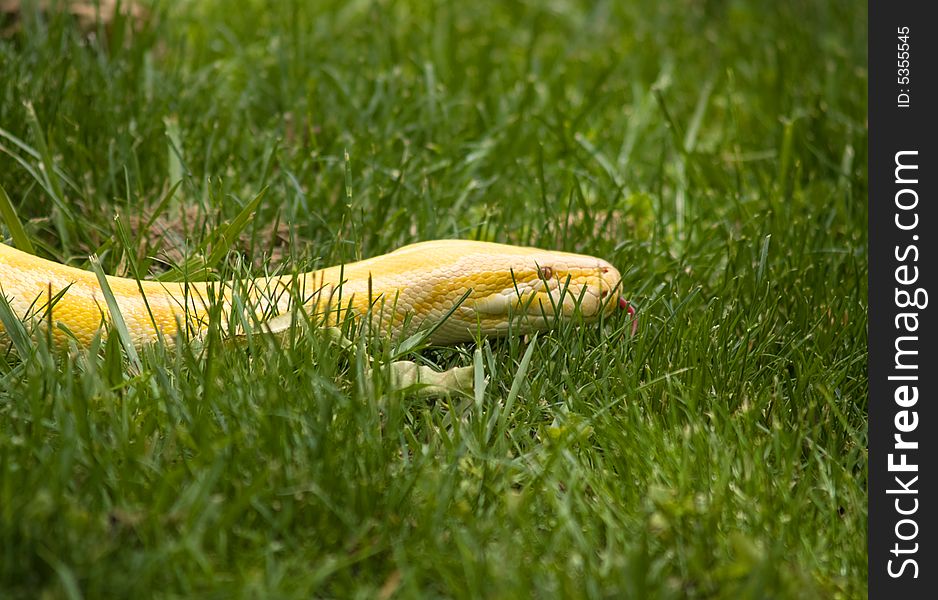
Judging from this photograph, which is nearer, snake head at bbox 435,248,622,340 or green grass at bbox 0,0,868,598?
green grass at bbox 0,0,868,598

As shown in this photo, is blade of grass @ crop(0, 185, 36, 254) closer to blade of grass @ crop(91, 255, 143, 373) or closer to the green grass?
the green grass

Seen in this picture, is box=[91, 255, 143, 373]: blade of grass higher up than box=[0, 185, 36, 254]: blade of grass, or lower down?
lower down

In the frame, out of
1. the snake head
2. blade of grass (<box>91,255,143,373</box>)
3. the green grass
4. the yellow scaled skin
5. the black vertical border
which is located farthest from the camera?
the snake head

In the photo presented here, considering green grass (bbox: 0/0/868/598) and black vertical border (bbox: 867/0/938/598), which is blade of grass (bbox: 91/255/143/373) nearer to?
green grass (bbox: 0/0/868/598)

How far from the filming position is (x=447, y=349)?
10.1 feet

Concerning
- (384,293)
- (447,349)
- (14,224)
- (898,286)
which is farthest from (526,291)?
(14,224)

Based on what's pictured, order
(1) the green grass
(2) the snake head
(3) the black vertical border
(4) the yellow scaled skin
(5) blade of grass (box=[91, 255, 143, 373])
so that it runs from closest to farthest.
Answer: (1) the green grass → (3) the black vertical border → (5) blade of grass (box=[91, 255, 143, 373]) → (4) the yellow scaled skin → (2) the snake head

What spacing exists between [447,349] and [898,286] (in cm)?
128

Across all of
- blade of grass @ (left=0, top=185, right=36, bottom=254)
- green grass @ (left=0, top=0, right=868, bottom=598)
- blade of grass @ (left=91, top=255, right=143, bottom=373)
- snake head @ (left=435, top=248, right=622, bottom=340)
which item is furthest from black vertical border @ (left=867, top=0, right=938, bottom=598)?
blade of grass @ (left=0, top=185, right=36, bottom=254)

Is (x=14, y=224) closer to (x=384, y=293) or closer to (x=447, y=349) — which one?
(x=384, y=293)

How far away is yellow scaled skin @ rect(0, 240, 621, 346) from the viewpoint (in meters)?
2.72

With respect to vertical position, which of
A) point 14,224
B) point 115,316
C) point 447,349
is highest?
point 14,224

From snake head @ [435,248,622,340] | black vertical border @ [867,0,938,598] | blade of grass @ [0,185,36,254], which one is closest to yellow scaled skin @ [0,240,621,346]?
snake head @ [435,248,622,340]

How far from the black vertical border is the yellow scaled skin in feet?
2.54
